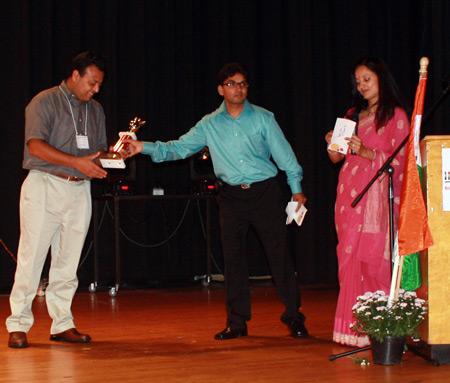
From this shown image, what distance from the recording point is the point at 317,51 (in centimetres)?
702

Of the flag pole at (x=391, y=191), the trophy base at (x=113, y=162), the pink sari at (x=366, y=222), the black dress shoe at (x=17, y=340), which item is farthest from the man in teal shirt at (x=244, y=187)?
the black dress shoe at (x=17, y=340)

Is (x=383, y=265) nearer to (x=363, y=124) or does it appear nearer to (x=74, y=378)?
(x=363, y=124)

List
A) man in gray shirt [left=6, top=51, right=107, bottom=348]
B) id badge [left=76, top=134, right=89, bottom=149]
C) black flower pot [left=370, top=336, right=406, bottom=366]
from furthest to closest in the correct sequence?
id badge [left=76, top=134, right=89, bottom=149] < man in gray shirt [left=6, top=51, right=107, bottom=348] < black flower pot [left=370, top=336, right=406, bottom=366]

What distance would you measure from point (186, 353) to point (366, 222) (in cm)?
121

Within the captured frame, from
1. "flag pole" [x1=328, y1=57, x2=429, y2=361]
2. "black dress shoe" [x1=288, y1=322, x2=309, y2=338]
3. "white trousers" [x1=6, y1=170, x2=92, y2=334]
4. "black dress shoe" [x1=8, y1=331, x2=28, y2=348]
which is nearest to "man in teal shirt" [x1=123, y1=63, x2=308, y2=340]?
"black dress shoe" [x1=288, y1=322, x2=309, y2=338]

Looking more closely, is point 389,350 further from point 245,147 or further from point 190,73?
point 190,73

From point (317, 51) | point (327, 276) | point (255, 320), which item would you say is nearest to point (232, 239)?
point (255, 320)

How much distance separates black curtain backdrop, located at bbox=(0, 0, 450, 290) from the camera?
6535 mm

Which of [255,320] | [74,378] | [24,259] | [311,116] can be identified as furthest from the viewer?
[311,116]

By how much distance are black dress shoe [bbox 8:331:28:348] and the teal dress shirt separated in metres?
1.30

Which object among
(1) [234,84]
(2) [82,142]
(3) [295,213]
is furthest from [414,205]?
(2) [82,142]

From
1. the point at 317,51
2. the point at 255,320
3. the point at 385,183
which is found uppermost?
the point at 317,51

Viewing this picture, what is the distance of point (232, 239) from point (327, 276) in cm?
306

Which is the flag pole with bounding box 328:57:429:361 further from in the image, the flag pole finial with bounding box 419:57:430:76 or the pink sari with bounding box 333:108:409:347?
the pink sari with bounding box 333:108:409:347
